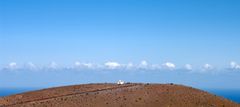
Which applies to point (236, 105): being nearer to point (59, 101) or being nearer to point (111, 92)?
point (111, 92)

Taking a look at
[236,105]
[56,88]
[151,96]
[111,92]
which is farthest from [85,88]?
[236,105]

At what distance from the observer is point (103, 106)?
64.6 meters

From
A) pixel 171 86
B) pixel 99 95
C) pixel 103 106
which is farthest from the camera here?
pixel 171 86

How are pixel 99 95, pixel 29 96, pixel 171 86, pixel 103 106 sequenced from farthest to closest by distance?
pixel 29 96 < pixel 171 86 < pixel 99 95 < pixel 103 106

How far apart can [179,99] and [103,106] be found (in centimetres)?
1089

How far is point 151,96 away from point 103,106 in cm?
756

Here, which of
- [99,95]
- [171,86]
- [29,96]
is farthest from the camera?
[29,96]

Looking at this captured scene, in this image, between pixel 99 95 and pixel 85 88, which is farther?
pixel 85 88

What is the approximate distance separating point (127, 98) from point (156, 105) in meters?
4.63

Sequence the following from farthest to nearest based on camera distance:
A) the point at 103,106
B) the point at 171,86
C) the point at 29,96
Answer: the point at 29,96 < the point at 171,86 < the point at 103,106

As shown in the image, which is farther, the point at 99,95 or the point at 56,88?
the point at 56,88

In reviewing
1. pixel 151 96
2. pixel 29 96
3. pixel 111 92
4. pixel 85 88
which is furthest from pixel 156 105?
pixel 29 96

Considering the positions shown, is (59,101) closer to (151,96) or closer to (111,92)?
(111,92)

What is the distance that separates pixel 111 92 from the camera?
231 feet
